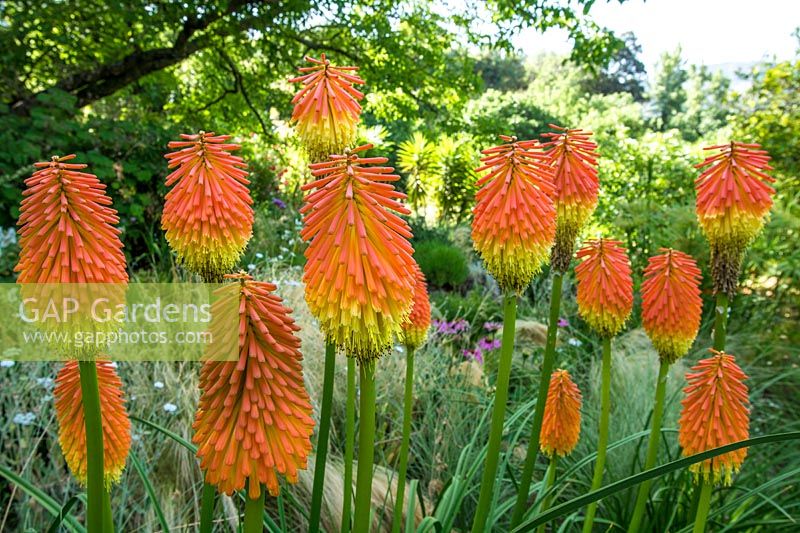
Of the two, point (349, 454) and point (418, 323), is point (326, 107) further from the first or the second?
point (349, 454)

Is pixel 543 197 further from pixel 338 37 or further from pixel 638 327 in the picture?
pixel 338 37

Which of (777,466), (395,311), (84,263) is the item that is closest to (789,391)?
(777,466)

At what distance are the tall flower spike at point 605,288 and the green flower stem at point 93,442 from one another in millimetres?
1690

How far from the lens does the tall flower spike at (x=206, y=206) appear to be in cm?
152

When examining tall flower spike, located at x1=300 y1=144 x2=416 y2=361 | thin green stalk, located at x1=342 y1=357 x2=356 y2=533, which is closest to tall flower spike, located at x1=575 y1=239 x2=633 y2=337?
thin green stalk, located at x1=342 y1=357 x2=356 y2=533

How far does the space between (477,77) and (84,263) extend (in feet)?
28.0

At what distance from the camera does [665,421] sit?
4262 millimetres

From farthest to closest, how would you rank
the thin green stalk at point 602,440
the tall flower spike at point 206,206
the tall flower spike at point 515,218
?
the thin green stalk at point 602,440 < the tall flower spike at point 515,218 < the tall flower spike at point 206,206

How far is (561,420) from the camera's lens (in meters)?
2.37

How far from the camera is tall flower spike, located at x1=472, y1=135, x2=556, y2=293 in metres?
1.65

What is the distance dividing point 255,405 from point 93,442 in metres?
0.37

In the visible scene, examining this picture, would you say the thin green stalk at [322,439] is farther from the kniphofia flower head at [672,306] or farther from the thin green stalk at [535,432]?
the kniphofia flower head at [672,306]

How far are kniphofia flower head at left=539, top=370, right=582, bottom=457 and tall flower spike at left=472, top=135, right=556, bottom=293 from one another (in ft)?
2.73

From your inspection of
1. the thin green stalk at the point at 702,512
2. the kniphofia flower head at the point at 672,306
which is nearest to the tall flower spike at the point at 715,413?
the thin green stalk at the point at 702,512
